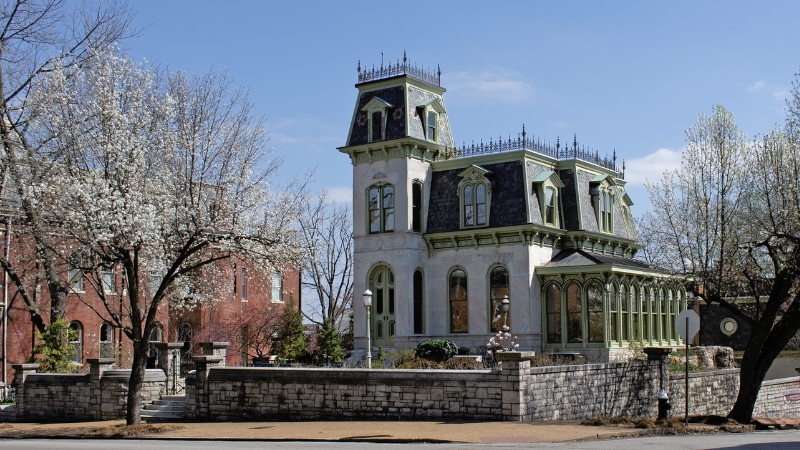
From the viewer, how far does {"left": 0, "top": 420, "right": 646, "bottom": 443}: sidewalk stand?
1923 cm

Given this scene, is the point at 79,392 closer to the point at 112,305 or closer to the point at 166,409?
the point at 166,409

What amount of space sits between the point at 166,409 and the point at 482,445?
472 inches

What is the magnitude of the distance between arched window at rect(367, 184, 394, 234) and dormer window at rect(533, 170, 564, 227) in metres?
5.87

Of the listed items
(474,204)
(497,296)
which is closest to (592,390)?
(497,296)

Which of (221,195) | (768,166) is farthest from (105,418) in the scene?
(768,166)

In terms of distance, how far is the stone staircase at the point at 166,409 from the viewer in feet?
85.6

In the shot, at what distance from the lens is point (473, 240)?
37094 mm

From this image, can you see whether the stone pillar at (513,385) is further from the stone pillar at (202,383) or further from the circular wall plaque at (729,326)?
the circular wall plaque at (729,326)

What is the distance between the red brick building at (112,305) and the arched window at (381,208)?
430 cm

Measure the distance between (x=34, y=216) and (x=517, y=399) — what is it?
44.0 ft

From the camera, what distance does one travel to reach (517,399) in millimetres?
21641

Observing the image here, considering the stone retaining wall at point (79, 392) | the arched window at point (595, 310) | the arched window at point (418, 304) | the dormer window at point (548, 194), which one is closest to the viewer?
the stone retaining wall at point (79, 392)

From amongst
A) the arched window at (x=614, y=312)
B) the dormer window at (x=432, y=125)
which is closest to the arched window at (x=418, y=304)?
the dormer window at (x=432, y=125)

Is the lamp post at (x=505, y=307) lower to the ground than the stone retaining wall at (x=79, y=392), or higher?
higher
